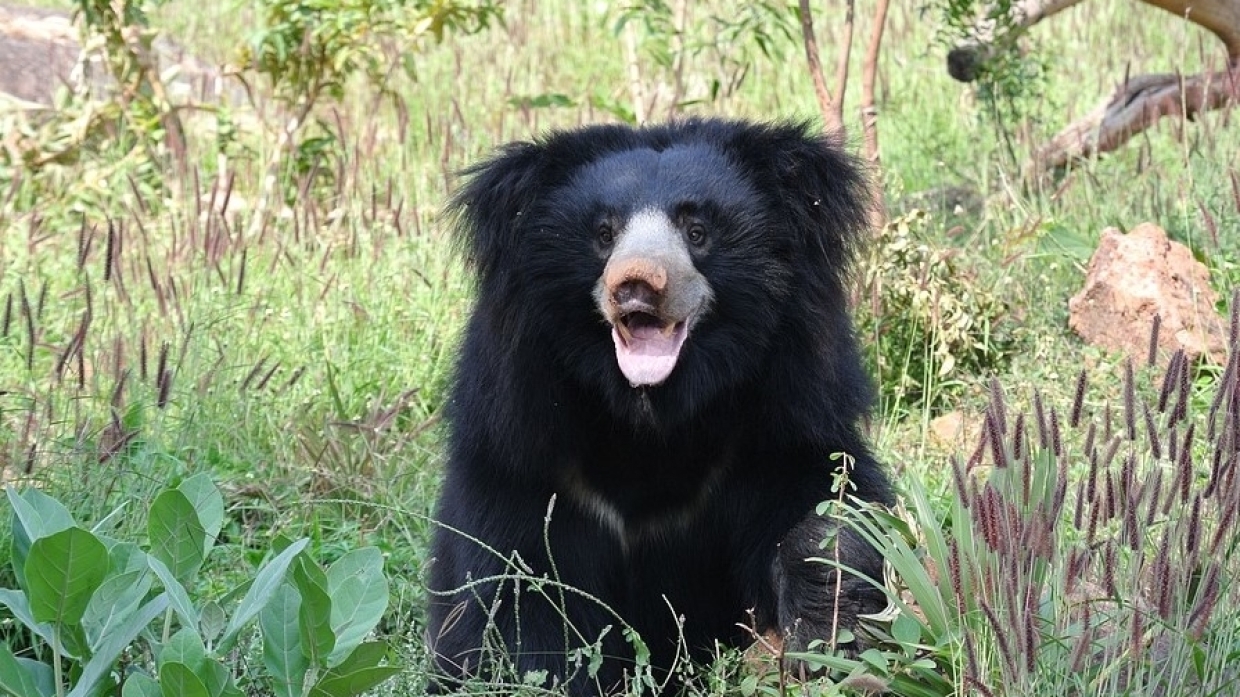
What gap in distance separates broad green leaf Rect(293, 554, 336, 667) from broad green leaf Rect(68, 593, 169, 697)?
0.26 meters

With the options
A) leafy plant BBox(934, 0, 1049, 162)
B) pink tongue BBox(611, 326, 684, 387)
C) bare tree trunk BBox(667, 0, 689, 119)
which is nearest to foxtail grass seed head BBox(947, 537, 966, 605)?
pink tongue BBox(611, 326, 684, 387)

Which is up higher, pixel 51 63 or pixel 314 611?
pixel 51 63

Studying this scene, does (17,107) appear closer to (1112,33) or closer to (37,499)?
(37,499)

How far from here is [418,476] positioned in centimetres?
497

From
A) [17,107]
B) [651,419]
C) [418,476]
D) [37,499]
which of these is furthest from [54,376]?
[17,107]

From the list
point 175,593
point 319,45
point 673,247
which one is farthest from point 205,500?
point 319,45

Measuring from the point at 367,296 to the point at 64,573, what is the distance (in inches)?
125

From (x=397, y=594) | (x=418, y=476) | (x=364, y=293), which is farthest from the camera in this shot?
(x=364, y=293)

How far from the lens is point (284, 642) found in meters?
2.97

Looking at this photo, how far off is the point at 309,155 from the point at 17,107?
52.2 inches

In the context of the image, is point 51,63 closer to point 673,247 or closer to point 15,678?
point 673,247

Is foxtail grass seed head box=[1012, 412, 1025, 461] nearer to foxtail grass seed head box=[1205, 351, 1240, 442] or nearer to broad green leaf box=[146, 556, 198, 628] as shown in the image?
foxtail grass seed head box=[1205, 351, 1240, 442]

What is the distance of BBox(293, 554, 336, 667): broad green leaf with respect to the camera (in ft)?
9.36

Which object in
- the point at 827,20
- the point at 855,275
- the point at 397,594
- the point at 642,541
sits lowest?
the point at 397,594
